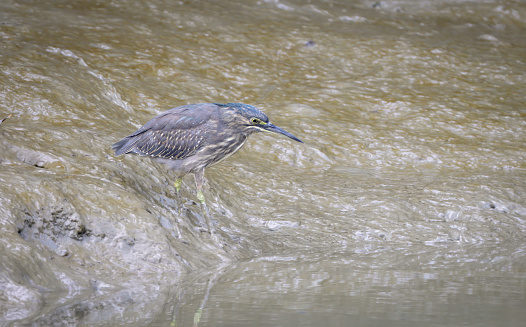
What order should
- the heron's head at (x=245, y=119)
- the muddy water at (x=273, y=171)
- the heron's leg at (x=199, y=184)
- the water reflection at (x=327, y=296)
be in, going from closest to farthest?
1. the water reflection at (x=327, y=296)
2. the muddy water at (x=273, y=171)
3. the heron's head at (x=245, y=119)
4. the heron's leg at (x=199, y=184)

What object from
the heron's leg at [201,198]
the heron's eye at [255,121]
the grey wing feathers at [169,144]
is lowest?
the heron's leg at [201,198]

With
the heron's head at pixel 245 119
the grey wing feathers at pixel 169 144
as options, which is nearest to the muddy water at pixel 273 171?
the grey wing feathers at pixel 169 144

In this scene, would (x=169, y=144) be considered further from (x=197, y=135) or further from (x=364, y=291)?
(x=364, y=291)

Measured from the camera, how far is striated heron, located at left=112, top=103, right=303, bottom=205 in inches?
216

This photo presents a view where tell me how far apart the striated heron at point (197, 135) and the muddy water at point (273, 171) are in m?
0.29

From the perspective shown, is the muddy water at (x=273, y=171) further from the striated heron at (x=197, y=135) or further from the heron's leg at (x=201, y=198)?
the striated heron at (x=197, y=135)

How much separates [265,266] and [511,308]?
188 cm

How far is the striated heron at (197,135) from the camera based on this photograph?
5484 millimetres

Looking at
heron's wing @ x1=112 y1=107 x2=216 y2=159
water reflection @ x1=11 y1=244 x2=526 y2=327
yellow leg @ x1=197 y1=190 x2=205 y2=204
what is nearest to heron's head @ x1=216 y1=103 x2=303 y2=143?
heron's wing @ x1=112 y1=107 x2=216 y2=159

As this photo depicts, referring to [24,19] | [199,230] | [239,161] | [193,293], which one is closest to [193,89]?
[239,161]

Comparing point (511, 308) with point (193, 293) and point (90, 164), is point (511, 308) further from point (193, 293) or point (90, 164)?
point (90, 164)

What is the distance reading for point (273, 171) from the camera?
23.4 ft

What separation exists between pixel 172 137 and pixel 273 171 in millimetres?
1841

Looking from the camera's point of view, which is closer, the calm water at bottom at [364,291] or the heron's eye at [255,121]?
the calm water at bottom at [364,291]
